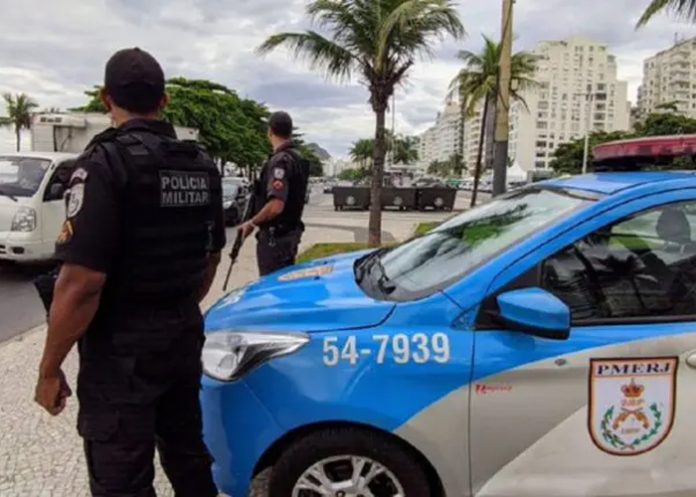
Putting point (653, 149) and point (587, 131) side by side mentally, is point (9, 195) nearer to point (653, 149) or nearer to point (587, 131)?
point (653, 149)

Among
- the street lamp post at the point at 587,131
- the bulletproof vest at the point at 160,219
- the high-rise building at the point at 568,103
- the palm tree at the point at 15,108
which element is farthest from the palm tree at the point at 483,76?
the high-rise building at the point at 568,103

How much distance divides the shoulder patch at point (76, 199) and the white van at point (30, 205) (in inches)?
272

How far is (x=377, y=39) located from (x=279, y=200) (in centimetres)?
679

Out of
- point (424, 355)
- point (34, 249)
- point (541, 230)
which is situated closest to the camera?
point (424, 355)

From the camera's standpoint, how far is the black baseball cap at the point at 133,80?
6.56ft

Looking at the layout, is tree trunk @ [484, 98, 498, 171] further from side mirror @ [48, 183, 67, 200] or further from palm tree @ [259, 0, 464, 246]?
side mirror @ [48, 183, 67, 200]

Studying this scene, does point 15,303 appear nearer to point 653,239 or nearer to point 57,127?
point 653,239

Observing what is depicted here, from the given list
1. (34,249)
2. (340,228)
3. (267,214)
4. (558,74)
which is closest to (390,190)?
(340,228)

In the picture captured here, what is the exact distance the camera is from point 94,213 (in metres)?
1.84

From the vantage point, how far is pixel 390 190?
26.6 m

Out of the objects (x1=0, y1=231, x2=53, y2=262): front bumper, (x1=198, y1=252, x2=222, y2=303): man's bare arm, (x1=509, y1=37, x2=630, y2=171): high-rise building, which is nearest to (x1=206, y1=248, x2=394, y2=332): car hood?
(x1=198, y1=252, x2=222, y2=303): man's bare arm

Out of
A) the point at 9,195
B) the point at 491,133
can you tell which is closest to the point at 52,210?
the point at 9,195

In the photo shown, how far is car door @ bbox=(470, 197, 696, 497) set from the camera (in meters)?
2.35

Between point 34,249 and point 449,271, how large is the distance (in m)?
7.43
